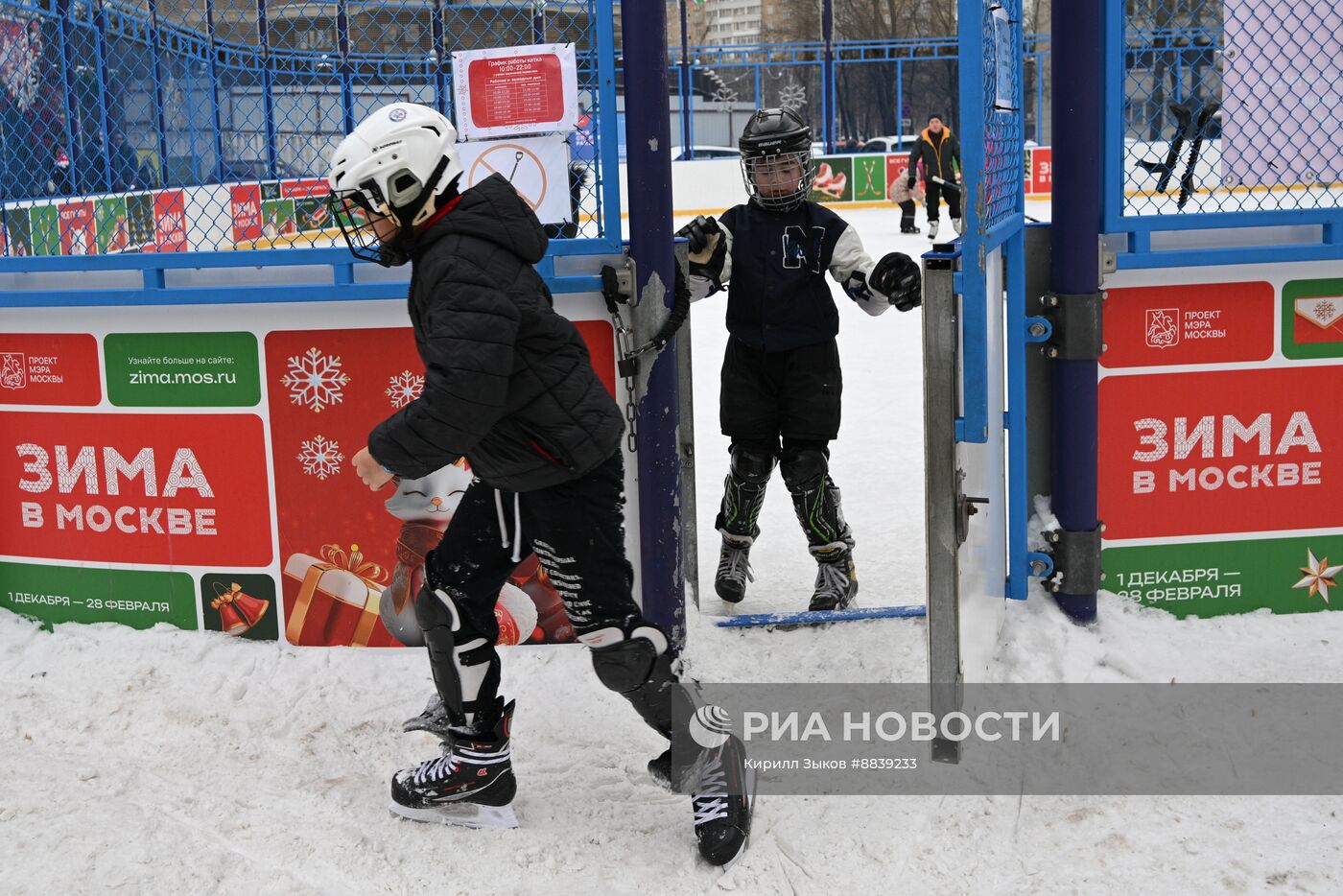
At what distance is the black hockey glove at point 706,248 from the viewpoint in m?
4.03

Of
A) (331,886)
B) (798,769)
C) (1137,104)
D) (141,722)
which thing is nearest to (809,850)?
(798,769)

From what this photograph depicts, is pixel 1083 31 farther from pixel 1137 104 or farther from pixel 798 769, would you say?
pixel 798 769

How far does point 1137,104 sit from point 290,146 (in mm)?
3816

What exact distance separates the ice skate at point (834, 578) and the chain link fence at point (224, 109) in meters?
1.25

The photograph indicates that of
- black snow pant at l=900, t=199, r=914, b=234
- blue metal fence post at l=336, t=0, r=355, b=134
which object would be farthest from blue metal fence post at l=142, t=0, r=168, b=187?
black snow pant at l=900, t=199, r=914, b=234

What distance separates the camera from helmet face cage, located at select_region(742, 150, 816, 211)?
13.2 ft

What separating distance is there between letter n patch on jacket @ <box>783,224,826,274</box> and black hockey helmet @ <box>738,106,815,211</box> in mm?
79

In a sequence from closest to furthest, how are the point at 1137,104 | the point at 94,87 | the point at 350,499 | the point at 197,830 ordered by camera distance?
the point at 197,830, the point at 350,499, the point at 1137,104, the point at 94,87

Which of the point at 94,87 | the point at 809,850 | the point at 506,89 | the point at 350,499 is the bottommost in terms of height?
the point at 809,850

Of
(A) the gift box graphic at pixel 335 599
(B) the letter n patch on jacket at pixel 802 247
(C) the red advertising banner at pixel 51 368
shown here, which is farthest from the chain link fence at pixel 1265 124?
(C) the red advertising banner at pixel 51 368

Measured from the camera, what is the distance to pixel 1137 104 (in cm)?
506

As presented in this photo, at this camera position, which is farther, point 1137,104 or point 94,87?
point 94,87

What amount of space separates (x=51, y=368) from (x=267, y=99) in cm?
372

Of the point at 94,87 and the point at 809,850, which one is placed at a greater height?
the point at 94,87
